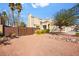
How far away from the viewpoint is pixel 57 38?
100 inches

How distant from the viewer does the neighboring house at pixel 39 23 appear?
2523 millimetres

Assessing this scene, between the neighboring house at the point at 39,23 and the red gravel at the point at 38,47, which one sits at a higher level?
the neighboring house at the point at 39,23

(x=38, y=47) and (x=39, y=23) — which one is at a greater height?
(x=39, y=23)

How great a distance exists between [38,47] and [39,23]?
1.04 ft

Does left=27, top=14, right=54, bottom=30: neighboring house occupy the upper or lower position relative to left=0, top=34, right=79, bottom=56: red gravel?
upper

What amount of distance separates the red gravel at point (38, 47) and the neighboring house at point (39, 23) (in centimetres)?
13

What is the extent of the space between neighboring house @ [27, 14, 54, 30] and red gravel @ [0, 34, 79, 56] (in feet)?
0.43

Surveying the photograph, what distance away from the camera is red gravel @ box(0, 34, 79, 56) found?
2461 mm

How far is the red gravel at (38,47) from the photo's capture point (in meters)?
2.46

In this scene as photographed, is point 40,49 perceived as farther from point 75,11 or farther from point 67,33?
point 75,11

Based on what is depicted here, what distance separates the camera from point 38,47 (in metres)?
2.48

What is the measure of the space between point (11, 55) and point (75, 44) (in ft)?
2.72

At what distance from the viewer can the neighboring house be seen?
2523mm

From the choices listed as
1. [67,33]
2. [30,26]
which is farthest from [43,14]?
[67,33]
